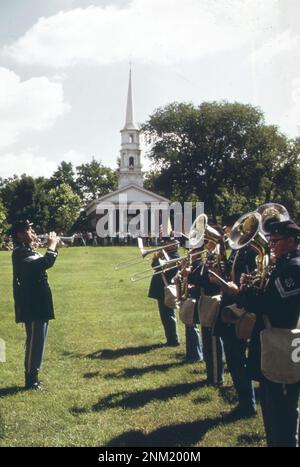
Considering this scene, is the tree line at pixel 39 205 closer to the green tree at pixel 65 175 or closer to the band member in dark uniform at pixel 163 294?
the green tree at pixel 65 175

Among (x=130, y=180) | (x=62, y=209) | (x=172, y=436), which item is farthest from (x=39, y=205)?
(x=172, y=436)

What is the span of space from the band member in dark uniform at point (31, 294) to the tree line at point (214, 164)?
4168 cm

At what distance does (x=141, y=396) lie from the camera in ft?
22.8

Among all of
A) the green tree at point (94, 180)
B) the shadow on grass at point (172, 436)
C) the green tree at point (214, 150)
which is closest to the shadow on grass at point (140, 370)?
the shadow on grass at point (172, 436)

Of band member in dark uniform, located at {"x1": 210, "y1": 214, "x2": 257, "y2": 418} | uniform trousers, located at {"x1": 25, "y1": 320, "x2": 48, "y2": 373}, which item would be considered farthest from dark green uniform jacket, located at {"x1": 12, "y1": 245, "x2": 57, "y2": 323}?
band member in dark uniform, located at {"x1": 210, "y1": 214, "x2": 257, "y2": 418}

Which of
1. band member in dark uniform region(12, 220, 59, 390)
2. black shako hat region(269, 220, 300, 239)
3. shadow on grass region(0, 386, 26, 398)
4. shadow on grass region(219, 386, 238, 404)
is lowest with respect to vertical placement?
shadow on grass region(0, 386, 26, 398)

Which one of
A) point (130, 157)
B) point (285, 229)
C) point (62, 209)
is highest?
point (130, 157)

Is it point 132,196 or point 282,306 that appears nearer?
point 282,306

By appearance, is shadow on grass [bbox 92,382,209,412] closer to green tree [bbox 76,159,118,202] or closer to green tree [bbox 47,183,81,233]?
green tree [bbox 47,183,81,233]

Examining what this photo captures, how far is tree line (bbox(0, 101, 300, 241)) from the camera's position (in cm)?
5109

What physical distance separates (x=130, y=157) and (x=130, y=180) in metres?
3.10

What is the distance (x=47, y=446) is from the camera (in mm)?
5367

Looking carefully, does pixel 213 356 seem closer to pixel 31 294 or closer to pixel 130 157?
pixel 31 294
